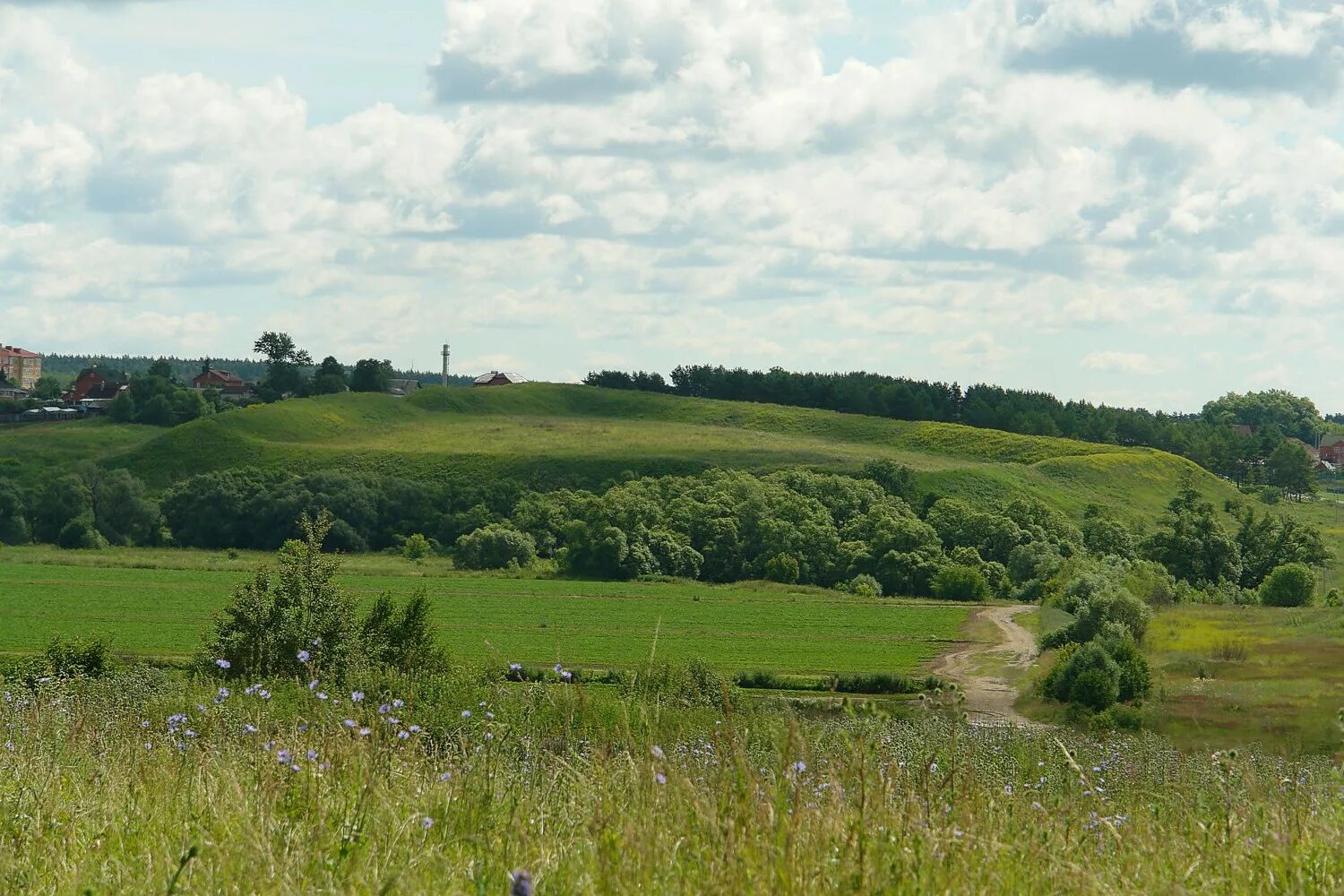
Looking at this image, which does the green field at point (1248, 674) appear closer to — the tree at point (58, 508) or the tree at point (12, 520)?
the tree at point (58, 508)

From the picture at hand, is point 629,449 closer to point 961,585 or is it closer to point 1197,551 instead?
point 961,585

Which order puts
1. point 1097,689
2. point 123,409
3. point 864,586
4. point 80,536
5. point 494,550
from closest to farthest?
1. point 1097,689
2. point 864,586
3. point 494,550
4. point 80,536
5. point 123,409

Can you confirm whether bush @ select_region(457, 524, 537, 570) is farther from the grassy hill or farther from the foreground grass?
the foreground grass

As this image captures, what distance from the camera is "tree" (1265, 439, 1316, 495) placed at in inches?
7264

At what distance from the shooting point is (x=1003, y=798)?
630cm

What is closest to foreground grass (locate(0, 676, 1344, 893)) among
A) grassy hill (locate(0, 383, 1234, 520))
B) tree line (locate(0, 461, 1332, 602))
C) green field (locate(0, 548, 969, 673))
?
green field (locate(0, 548, 969, 673))

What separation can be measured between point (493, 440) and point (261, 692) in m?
165

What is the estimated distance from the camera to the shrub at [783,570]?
120000 millimetres

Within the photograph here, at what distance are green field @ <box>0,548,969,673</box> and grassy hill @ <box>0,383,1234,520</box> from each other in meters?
33.0

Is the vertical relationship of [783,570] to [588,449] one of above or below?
below

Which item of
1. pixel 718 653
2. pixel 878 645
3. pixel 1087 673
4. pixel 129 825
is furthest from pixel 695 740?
pixel 878 645

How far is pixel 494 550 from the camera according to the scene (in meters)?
124

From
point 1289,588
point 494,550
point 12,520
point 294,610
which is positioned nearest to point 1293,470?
point 1289,588

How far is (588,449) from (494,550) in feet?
134
